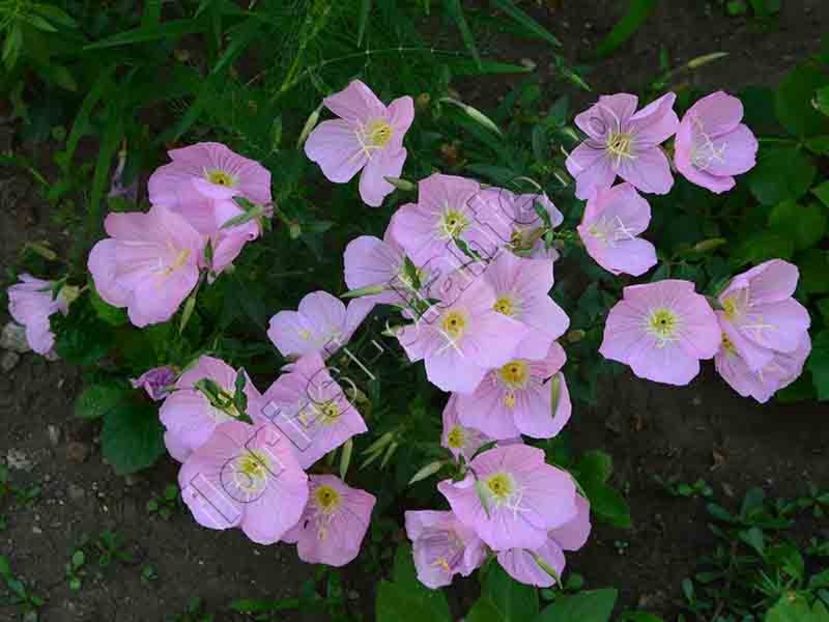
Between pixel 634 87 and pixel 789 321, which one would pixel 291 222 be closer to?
pixel 789 321

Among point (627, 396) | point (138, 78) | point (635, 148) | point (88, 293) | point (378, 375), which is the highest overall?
point (635, 148)

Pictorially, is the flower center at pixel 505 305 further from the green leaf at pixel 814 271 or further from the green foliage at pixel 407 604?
the green leaf at pixel 814 271

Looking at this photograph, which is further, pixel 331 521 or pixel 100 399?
pixel 100 399

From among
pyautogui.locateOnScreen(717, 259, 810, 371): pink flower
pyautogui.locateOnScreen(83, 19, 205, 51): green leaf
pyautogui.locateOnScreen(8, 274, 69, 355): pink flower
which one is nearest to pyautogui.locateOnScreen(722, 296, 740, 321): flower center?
pyautogui.locateOnScreen(717, 259, 810, 371): pink flower

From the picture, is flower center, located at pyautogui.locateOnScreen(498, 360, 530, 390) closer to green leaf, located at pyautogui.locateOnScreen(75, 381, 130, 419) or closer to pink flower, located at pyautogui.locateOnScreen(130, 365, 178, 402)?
pink flower, located at pyautogui.locateOnScreen(130, 365, 178, 402)

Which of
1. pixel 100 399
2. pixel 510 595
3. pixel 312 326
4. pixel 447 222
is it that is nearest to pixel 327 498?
pixel 312 326

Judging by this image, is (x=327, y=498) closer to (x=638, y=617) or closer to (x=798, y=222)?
(x=638, y=617)

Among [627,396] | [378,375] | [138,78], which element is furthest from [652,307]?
[138,78]
